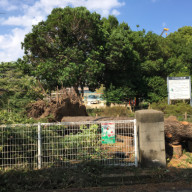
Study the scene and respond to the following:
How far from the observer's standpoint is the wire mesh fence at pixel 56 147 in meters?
4.73

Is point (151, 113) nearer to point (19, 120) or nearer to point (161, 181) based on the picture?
point (161, 181)

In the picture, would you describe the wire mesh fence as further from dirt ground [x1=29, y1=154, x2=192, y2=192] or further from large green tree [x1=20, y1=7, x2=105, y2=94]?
large green tree [x1=20, y1=7, x2=105, y2=94]

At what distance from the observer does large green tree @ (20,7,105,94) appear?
1569cm

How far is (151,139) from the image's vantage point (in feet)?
16.0

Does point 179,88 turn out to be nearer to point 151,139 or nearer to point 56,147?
point 151,139

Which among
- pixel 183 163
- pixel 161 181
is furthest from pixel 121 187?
pixel 183 163

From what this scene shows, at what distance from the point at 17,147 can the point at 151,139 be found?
3.17 meters

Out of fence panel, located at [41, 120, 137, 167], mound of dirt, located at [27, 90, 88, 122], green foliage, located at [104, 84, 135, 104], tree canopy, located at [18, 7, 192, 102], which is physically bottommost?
fence panel, located at [41, 120, 137, 167]

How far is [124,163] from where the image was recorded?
16.2 feet

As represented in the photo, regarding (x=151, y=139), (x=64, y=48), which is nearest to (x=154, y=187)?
(x=151, y=139)

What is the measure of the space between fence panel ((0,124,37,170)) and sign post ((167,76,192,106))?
39.0 ft

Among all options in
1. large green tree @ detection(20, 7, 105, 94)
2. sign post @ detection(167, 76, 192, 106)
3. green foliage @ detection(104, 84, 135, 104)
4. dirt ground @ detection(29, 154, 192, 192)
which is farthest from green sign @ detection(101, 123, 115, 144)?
green foliage @ detection(104, 84, 135, 104)

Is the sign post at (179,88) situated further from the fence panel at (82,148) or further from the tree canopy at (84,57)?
the fence panel at (82,148)

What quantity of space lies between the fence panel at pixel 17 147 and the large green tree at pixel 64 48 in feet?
34.3
